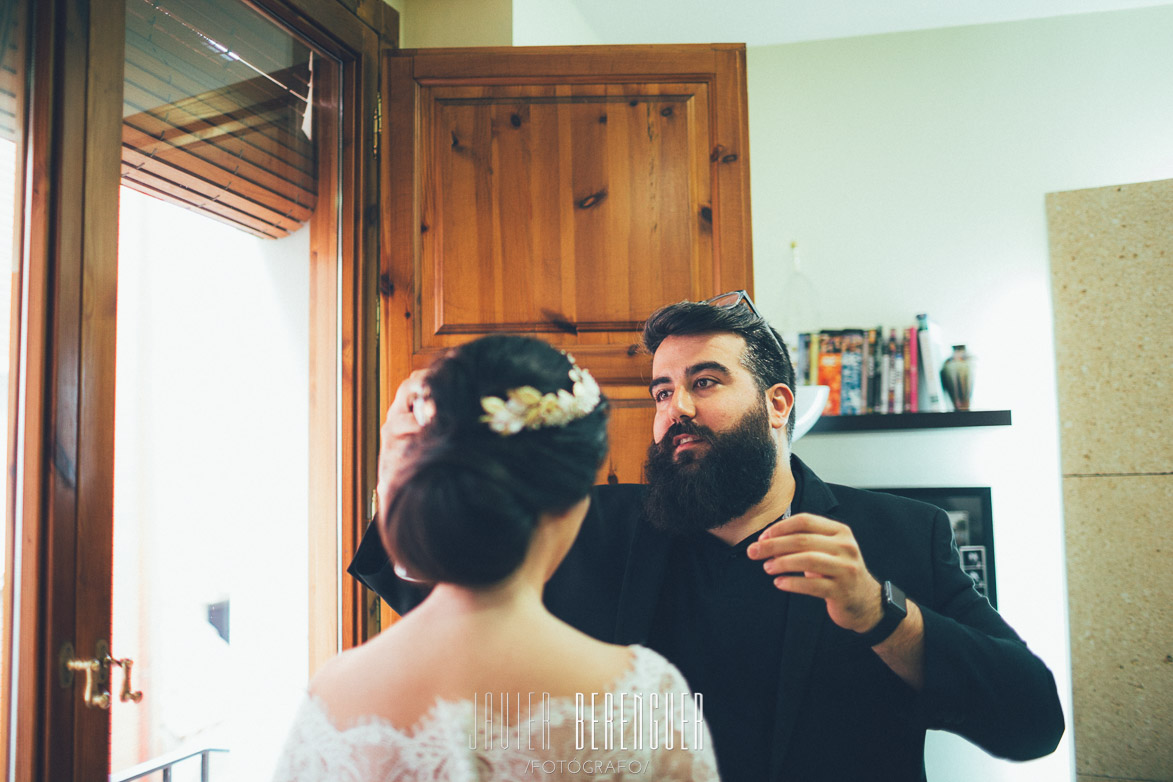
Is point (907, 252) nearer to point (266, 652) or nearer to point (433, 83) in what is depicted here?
point (433, 83)

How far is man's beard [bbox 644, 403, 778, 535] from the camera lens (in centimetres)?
128

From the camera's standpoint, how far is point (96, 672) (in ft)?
3.80

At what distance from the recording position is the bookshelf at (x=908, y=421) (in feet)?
9.45

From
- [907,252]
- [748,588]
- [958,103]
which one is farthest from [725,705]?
[958,103]

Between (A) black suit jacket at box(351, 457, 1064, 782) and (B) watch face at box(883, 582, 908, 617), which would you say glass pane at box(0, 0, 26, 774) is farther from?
(B) watch face at box(883, 582, 908, 617)

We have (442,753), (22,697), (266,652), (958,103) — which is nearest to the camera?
(442,753)

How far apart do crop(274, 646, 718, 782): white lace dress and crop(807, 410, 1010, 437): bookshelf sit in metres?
2.41

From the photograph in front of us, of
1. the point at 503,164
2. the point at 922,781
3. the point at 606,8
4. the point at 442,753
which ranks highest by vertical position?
the point at 606,8

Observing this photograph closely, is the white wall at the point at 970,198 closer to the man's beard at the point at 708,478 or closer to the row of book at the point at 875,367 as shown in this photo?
the row of book at the point at 875,367

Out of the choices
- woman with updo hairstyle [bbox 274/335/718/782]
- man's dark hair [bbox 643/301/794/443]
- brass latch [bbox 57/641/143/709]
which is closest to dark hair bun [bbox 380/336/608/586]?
woman with updo hairstyle [bbox 274/335/718/782]

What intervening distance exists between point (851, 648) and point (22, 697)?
1210 millimetres

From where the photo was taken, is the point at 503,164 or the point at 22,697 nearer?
the point at 22,697

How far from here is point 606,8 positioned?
2.87 metres

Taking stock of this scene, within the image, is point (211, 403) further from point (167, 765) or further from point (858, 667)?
point (858, 667)
